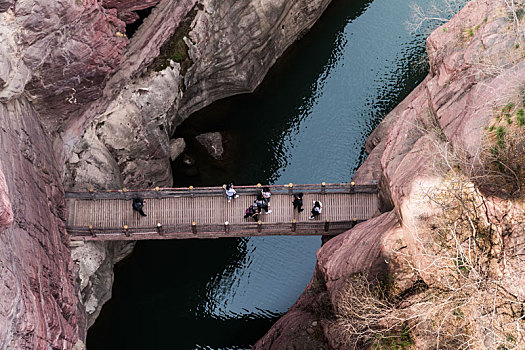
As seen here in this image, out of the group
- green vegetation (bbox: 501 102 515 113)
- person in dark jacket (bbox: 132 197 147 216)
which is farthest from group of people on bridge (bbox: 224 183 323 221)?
green vegetation (bbox: 501 102 515 113)

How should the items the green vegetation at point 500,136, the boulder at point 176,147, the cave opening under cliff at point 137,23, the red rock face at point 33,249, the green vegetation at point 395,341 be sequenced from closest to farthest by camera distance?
the green vegetation at point 500,136 → the red rock face at point 33,249 → the green vegetation at point 395,341 → the cave opening under cliff at point 137,23 → the boulder at point 176,147

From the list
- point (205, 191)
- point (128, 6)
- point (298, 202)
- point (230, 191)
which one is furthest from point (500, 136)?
point (128, 6)

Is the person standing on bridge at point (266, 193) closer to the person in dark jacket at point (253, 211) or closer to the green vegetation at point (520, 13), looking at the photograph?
the person in dark jacket at point (253, 211)

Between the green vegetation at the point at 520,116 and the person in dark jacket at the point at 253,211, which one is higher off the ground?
the green vegetation at the point at 520,116

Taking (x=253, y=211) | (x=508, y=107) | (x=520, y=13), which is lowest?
(x=253, y=211)

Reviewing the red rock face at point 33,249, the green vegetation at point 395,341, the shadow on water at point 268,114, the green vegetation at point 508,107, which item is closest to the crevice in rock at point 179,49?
the shadow on water at point 268,114

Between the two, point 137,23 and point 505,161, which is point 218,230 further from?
point 505,161

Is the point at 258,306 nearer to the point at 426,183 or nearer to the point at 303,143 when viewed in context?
the point at 303,143
